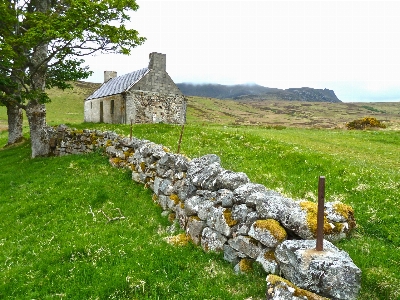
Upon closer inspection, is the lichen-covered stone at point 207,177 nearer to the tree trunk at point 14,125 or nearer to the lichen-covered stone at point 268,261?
the lichen-covered stone at point 268,261

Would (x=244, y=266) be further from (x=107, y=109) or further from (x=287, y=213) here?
(x=107, y=109)

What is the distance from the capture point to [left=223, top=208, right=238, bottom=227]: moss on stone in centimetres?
775

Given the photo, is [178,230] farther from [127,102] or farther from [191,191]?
[127,102]

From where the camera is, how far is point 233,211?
7891 millimetres

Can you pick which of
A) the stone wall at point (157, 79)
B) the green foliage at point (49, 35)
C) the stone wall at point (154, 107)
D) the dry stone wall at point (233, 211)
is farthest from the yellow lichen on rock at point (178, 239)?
the stone wall at point (157, 79)

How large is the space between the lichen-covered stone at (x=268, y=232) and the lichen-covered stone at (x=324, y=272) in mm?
622

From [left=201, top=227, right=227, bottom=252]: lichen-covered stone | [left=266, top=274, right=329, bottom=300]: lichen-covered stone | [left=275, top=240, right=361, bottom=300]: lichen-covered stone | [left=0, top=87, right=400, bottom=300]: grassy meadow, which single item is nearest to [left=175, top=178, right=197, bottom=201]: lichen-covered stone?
[left=0, top=87, right=400, bottom=300]: grassy meadow

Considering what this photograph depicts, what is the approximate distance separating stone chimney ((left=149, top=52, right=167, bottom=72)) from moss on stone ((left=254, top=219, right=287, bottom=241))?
137 feet

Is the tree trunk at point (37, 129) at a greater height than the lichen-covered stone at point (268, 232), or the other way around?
the tree trunk at point (37, 129)

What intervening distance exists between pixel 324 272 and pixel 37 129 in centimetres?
2204

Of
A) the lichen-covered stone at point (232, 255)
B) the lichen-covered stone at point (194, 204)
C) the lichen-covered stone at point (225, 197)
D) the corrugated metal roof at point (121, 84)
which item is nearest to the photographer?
the lichen-covered stone at point (232, 255)

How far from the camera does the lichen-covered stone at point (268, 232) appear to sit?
21.3ft

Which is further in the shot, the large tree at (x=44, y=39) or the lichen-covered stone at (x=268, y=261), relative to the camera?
the large tree at (x=44, y=39)

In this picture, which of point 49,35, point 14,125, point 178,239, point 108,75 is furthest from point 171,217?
point 108,75
